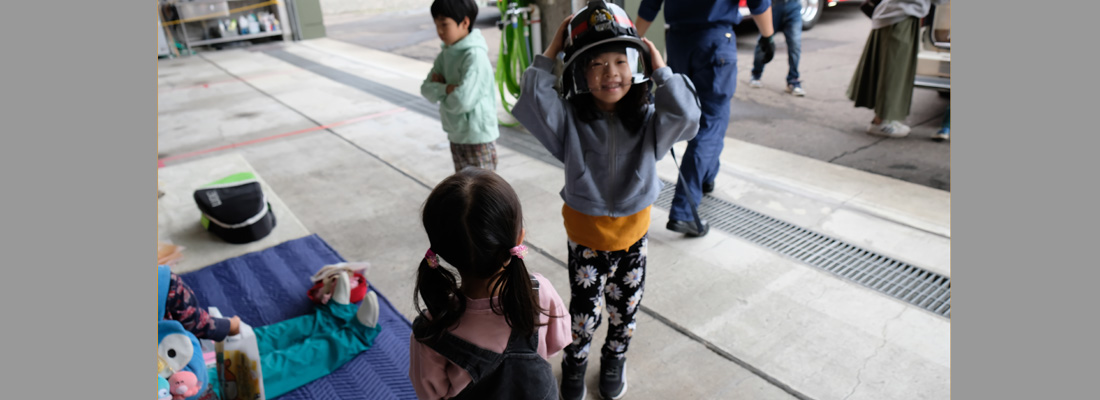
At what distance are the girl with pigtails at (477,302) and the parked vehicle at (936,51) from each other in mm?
4696

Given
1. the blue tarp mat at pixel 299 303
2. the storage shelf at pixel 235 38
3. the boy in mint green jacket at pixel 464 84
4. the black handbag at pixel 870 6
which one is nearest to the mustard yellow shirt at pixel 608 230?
the blue tarp mat at pixel 299 303

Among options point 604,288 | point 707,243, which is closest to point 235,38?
point 707,243

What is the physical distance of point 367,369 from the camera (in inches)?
97.9

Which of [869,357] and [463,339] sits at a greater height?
[463,339]

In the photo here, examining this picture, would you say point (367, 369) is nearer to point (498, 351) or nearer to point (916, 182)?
point (498, 351)

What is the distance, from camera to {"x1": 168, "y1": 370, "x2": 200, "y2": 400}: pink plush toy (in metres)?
1.92

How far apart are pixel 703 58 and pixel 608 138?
1.53 metres

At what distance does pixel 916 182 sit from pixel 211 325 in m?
4.11

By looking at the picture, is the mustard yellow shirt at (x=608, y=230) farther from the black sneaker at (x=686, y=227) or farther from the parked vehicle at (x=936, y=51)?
the parked vehicle at (x=936, y=51)

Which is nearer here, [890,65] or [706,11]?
[706,11]

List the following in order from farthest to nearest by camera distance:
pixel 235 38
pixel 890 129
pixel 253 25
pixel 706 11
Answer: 1. pixel 253 25
2. pixel 235 38
3. pixel 890 129
4. pixel 706 11

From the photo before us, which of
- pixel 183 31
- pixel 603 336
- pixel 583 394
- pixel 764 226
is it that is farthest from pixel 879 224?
pixel 183 31

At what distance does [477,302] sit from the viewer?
1.40m

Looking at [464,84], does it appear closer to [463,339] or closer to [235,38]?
[463,339]
